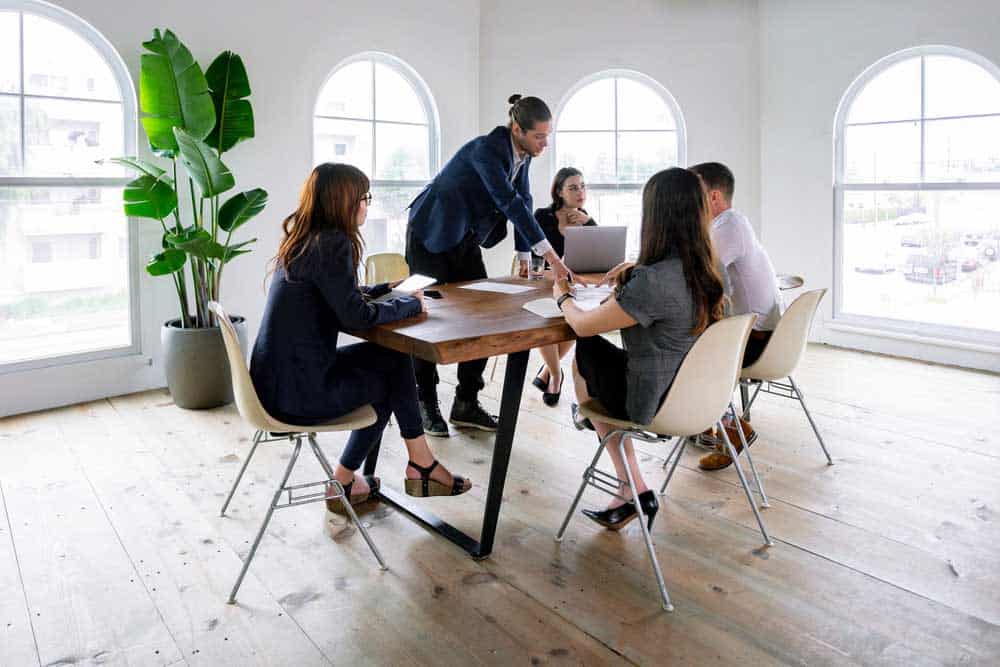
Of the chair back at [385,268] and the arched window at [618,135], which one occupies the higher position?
the arched window at [618,135]

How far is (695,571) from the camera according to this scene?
8.30 ft

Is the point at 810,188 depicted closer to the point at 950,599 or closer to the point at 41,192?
the point at 950,599

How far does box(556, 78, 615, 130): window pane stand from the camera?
634 cm

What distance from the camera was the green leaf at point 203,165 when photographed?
3.98 metres

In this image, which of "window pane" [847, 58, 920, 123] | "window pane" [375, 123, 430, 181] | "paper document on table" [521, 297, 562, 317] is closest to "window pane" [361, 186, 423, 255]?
"window pane" [375, 123, 430, 181]

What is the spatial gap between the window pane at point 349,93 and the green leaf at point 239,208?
119cm

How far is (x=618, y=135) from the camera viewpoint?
641 cm

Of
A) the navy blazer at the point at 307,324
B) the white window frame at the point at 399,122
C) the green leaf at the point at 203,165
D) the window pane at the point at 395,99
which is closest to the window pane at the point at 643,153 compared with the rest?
the white window frame at the point at 399,122

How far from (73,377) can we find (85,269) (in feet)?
2.01

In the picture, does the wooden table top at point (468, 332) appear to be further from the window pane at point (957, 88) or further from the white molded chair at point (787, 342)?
the window pane at point (957, 88)

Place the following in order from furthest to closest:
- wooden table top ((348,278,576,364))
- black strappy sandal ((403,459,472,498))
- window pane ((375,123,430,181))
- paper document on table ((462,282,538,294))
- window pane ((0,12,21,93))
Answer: window pane ((375,123,430,181)) < window pane ((0,12,21,93)) < paper document on table ((462,282,538,294)) < black strappy sandal ((403,459,472,498)) < wooden table top ((348,278,576,364))

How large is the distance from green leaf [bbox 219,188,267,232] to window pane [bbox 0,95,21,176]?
1071 mm

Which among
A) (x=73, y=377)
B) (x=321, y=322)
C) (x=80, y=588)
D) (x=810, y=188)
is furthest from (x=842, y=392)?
(x=73, y=377)

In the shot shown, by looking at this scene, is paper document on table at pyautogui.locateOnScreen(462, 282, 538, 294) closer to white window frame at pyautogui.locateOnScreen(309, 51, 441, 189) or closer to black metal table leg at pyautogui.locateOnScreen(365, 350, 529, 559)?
black metal table leg at pyautogui.locateOnScreen(365, 350, 529, 559)
